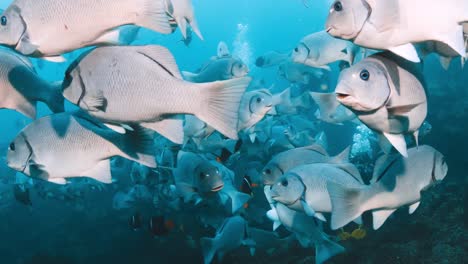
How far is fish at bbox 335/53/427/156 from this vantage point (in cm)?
216

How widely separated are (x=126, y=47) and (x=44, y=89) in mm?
979

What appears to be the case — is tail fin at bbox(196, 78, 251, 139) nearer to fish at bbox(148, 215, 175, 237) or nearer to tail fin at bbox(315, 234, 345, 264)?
tail fin at bbox(315, 234, 345, 264)

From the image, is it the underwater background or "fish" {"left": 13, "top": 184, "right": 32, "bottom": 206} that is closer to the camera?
the underwater background

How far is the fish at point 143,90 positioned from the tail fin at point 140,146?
0.31 m

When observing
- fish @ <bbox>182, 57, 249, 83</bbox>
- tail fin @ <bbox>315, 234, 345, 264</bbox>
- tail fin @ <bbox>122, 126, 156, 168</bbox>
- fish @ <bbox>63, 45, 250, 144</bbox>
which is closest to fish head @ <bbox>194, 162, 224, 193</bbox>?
tail fin @ <bbox>315, 234, 345, 264</bbox>

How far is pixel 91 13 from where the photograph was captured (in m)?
2.22

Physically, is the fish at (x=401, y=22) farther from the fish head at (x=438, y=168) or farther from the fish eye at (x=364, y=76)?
the fish head at (x=438, y=168)

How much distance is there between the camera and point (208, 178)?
15.7ft

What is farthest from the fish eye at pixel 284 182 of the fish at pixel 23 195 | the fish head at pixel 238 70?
the fish at pixel 23 195

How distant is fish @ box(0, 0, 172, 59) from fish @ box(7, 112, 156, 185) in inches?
34.6

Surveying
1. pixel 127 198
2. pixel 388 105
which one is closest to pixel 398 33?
pixel 388 105

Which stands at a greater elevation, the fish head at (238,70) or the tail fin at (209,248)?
the fish head at (238,70)

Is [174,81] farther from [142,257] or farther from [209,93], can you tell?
[142,257]

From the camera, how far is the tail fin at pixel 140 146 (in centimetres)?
277
